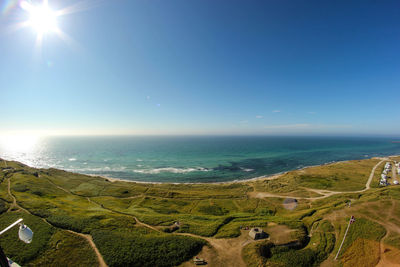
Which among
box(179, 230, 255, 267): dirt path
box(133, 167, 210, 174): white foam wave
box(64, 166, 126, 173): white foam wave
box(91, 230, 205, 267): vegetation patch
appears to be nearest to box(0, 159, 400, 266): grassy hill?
box(91, 230, 205, 267): vegetation patch

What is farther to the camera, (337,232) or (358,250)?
(337,232)

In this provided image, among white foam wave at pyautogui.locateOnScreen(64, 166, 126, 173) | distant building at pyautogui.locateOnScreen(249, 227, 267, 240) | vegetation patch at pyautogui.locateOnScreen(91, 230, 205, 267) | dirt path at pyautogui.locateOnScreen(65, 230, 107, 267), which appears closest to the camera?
dirt path at pyautogui.locateOnScreen(65, 230, 107, 267)

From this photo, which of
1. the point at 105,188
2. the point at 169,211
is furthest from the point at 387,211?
the point at 105,188

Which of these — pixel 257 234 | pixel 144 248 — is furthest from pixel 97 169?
pixel 257 234

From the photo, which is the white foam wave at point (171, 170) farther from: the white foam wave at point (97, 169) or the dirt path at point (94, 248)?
the dirt path at point (94, 248)

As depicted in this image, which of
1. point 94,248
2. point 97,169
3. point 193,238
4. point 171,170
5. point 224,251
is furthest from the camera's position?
point 97,169

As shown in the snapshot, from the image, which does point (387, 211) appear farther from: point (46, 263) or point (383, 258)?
point (46, 263)

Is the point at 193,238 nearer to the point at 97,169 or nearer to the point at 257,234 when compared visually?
the point at 257,234

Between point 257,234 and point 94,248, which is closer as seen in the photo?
point 94,248

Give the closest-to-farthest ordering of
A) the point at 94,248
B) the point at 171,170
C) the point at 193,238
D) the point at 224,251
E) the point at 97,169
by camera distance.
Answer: the point at 94,248
the point at 224,251
the point at 193,238
the point at 171,170
the point at 97,169

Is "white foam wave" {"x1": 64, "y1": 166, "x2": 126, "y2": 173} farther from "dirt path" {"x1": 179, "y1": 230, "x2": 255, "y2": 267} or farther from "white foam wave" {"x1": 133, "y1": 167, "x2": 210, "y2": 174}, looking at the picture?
"dirt path" {"x1": 179, "y1": 230, "x2": 255, "y2": 267}

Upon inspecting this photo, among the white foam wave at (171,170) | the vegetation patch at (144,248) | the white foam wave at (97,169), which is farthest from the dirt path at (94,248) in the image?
the white foam wave at (97,169)
